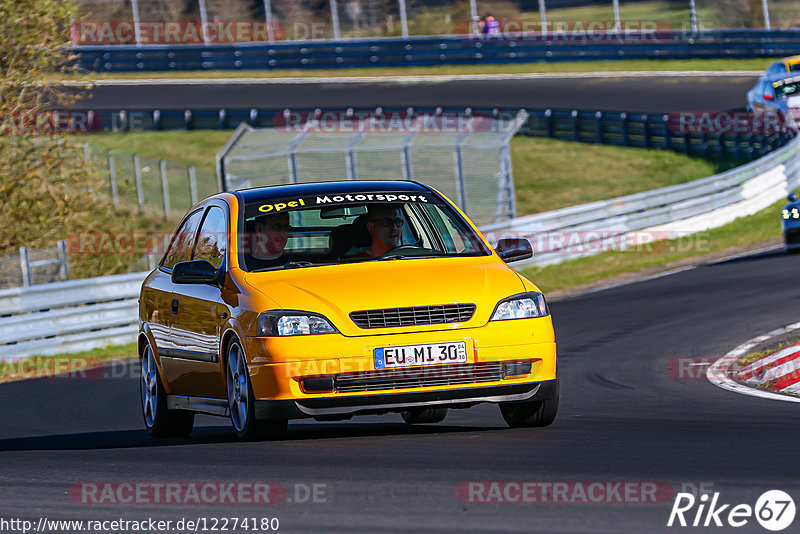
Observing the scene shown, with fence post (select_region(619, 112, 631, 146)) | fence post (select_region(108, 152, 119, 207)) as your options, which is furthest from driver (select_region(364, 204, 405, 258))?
fence post (select_region(619, 112, 631, 146))

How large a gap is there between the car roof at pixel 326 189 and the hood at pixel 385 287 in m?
0.86

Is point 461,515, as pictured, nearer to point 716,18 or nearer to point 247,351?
point 247,351

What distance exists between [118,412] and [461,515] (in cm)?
685

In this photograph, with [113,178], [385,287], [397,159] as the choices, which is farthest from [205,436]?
[113,178]

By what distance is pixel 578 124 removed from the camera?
3709cm

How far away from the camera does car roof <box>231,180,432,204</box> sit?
9.30 m

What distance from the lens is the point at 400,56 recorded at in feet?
155

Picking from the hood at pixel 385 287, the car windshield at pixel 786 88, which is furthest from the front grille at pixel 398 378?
the car windshield at pixel 786 88

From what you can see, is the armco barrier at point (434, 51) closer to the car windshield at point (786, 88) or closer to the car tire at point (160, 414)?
the car windshield at point (786, 88)

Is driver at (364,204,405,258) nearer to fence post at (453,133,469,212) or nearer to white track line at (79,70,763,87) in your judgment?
fence post at (453,133,469,212)

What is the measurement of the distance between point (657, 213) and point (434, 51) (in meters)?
23.8
